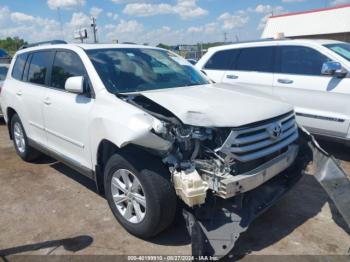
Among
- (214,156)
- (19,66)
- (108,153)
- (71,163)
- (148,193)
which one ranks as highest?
(19,66)

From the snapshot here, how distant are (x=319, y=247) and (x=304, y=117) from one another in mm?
2925

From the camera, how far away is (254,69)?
6.59 m

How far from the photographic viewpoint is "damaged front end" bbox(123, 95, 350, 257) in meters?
2.88

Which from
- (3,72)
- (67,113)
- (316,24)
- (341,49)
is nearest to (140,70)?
(67,113)

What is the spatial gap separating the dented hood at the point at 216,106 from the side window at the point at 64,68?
1034 mm

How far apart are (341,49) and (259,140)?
3738mm

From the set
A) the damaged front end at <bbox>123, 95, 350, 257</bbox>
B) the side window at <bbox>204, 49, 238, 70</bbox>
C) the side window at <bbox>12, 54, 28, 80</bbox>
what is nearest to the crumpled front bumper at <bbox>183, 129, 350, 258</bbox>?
the damaged front end at <bbox>123, 95, 350, 257</bbox>

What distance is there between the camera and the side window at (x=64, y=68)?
4084mm

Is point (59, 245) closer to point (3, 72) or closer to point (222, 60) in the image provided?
point (222, 60)

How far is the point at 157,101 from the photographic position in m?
3.20

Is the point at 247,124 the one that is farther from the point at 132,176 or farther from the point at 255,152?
the point at 132,176

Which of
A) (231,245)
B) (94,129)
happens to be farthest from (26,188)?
(231,245)

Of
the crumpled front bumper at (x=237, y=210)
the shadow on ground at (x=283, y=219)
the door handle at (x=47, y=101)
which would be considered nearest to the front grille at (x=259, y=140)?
→ the crumpled front bumper at (x=237, y=210)

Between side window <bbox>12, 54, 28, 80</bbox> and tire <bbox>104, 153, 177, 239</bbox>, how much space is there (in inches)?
122
